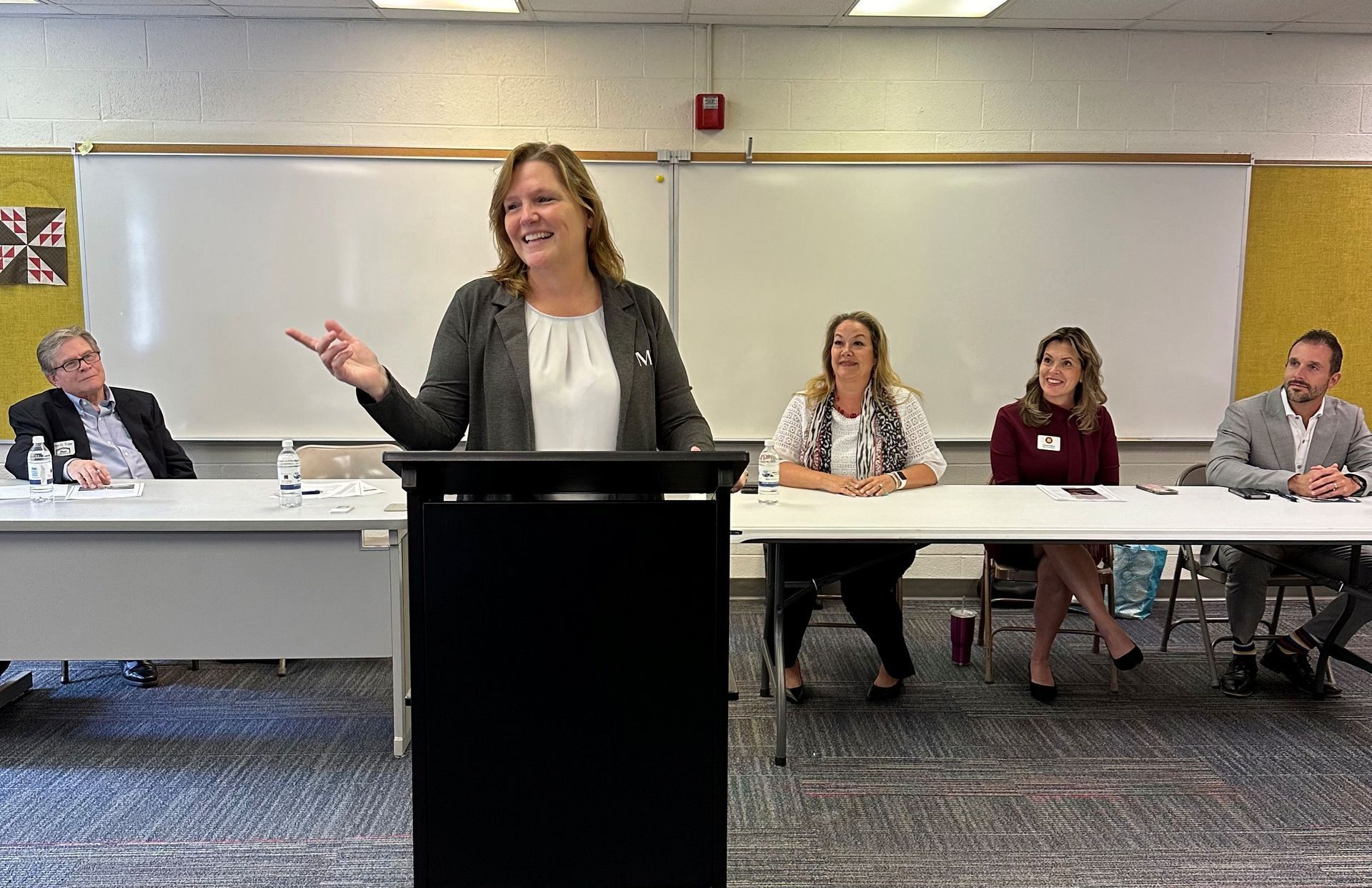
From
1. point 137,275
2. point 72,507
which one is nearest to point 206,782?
point 72,507

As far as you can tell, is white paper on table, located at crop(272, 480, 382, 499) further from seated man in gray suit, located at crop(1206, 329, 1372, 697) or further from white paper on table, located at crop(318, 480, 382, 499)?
seated man in gray suit, located at crop(1206, 329, 1372, 697)

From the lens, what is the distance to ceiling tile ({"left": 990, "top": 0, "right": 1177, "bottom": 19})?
3.74m

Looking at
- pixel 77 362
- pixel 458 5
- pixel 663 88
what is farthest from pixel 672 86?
pixel 77 362

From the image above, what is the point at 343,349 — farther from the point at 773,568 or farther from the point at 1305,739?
the point at 1305,739

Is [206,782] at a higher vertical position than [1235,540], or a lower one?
lower

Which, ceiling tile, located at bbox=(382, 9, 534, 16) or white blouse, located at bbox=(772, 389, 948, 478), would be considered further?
ceiling tile, located at bbox=(382, 9, 534, 16)

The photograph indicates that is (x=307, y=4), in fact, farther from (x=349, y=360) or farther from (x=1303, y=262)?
(x=1303, y=262)

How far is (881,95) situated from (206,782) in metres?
3.82

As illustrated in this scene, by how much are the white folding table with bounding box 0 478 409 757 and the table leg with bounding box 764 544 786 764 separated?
1.14 m

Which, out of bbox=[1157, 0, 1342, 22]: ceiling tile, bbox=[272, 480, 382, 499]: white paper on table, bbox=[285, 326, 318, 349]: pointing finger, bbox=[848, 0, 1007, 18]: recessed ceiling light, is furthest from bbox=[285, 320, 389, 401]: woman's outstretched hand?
bbox=[1157, 0, 1342, 22]: ceiling tile

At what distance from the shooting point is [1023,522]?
259cm

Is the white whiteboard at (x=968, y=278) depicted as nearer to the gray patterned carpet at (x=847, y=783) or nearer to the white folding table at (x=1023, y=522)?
the white folding table at (x=1023, y=522)

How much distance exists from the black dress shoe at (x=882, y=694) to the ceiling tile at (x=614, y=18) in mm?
2956

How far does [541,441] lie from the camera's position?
156 cm
